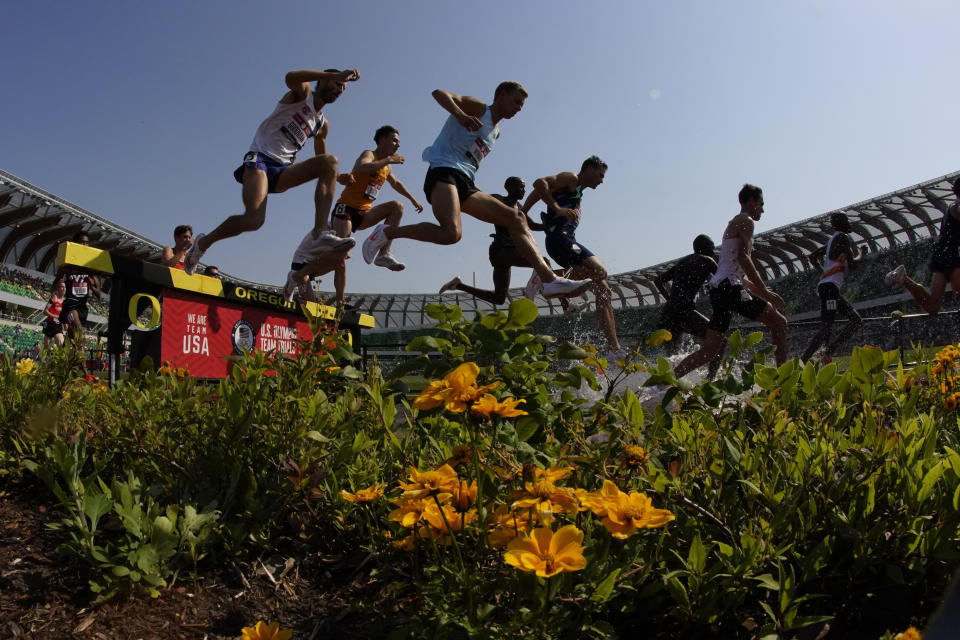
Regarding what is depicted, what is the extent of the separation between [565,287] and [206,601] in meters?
3.67

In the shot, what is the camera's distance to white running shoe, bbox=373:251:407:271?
6.00 m

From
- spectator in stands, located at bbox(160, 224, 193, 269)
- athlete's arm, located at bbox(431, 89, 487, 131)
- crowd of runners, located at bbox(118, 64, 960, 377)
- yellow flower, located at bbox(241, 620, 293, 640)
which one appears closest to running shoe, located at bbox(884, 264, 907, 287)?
crowd of runners, located at bbox(118, 64, 960, 377)

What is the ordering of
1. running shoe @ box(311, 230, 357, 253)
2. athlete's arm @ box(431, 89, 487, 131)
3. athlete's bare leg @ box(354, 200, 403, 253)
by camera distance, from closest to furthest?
Result: athlete's arm @ box(431, 89, 487, 131) → running shoe @ box(311, 230, 357, 253) → athlete's bare leg @ box(354, 200, 403, 253)

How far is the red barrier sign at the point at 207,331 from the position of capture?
4.66 meters

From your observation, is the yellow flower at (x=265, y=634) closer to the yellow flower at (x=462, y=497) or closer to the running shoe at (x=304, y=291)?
the yellow flower at (x=462, y=497)

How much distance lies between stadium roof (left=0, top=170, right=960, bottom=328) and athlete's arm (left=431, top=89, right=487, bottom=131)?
28521 mm

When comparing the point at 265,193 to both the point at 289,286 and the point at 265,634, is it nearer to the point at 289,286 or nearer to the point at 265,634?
the point at 289,286

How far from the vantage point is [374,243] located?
6.14 m

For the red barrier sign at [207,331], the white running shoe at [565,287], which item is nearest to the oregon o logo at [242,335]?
the red barrier sign at [207,331]

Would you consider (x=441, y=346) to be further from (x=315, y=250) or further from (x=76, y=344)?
(x=315, y=250)

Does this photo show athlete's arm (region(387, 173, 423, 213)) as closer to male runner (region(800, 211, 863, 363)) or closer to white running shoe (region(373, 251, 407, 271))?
white running shoe (region(373, 251, 407, 271))

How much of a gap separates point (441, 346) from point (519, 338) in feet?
0.89

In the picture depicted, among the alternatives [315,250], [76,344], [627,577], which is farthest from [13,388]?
[315,250]

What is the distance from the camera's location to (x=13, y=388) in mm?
2297
